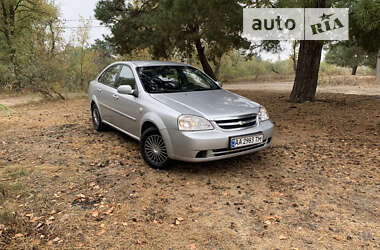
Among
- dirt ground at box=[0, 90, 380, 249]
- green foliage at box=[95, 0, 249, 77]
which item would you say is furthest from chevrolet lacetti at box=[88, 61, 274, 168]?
green foliage at box=[95, 0, 249, 77]

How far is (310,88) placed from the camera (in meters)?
9.20

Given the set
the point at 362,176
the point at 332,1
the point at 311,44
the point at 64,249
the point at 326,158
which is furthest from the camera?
the point at 311,44

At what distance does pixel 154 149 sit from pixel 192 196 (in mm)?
1012

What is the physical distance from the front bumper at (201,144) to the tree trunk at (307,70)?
5.90m

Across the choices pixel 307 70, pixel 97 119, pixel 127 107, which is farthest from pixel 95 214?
pixel 307 70

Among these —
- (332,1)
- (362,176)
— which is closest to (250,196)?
(362,176)

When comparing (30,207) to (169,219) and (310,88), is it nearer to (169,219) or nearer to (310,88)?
(169,219)

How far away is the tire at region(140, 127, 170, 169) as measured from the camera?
418 centimetres

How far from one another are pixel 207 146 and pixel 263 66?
95.4ft

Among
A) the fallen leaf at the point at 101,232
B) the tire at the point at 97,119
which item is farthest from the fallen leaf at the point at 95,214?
the tire at the point at 97,119

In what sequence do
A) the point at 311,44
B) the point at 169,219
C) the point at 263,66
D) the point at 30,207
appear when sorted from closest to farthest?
the point at 169,219 < the point at 30,207 < the point at 311,44 < the point at 263,66

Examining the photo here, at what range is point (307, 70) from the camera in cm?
900

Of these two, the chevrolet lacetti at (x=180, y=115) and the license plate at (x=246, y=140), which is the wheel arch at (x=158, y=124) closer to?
the chevrolet lacetti at (x=180, y=115)

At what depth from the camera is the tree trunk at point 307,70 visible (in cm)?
883
